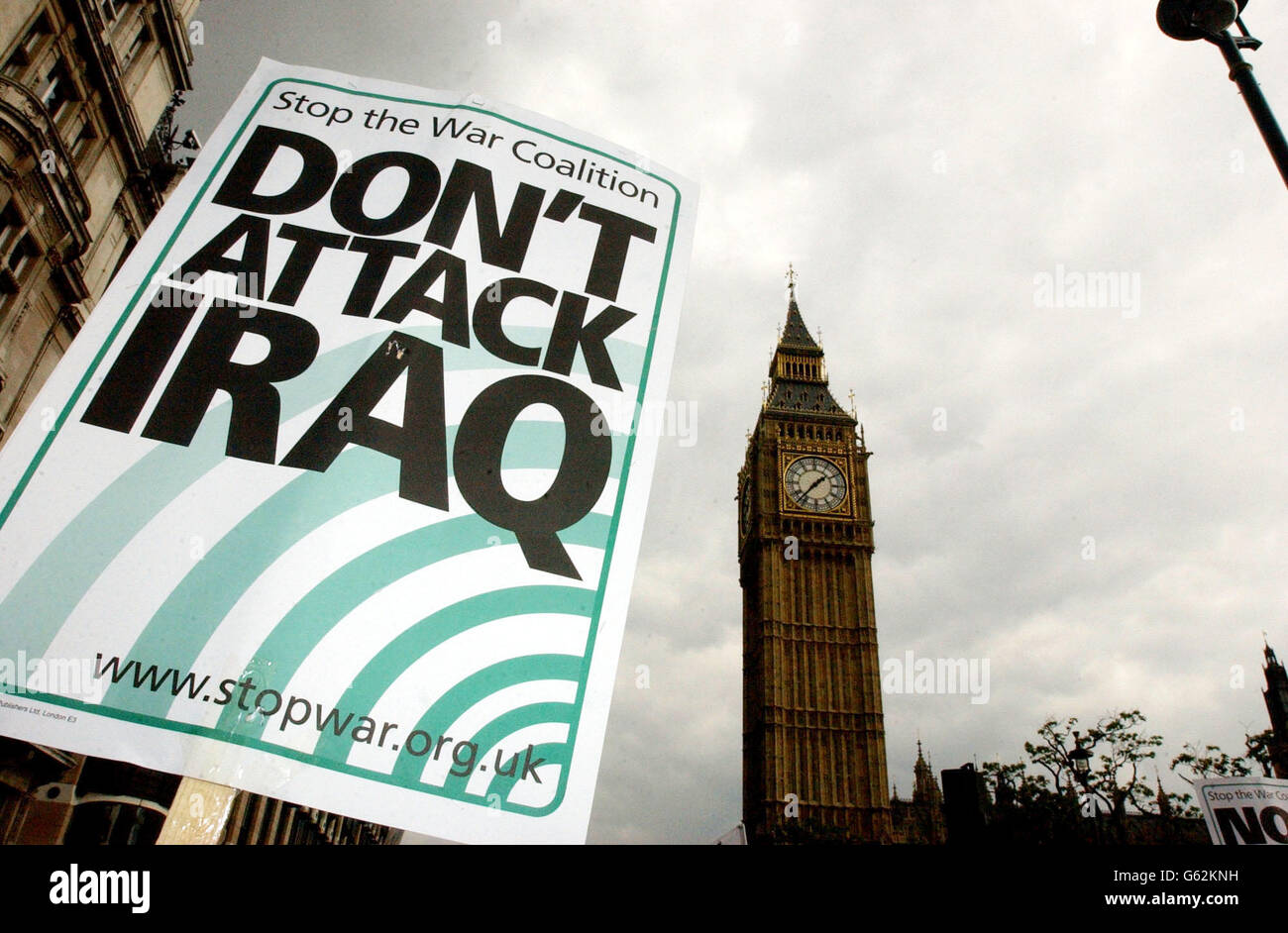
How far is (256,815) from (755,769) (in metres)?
47.5

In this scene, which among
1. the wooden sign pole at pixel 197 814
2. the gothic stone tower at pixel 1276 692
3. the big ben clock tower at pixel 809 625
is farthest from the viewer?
the gothic stone tower at pixel 1276 692

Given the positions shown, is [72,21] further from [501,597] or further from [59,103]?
[501,597]

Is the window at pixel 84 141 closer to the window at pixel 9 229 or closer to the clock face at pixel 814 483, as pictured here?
the window at pixel 9 229

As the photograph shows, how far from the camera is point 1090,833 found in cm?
3581

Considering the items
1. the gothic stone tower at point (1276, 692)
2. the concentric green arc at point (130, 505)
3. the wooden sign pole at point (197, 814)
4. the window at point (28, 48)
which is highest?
the gothic stone tower at point (1276, 692)

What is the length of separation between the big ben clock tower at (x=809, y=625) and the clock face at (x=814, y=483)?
0.09 m

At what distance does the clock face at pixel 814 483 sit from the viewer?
215ft

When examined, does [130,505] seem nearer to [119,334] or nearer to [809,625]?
[119,334]

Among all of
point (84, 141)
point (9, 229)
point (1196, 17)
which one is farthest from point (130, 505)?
point (84, 141)

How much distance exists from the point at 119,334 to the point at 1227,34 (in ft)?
22.0

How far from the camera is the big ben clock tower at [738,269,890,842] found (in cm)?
5669

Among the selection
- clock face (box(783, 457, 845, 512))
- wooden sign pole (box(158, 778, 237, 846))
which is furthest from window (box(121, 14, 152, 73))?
clock face (box(783, 457, 845, 512))

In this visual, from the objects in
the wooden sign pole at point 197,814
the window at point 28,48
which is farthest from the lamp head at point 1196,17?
the window at point 28,48
